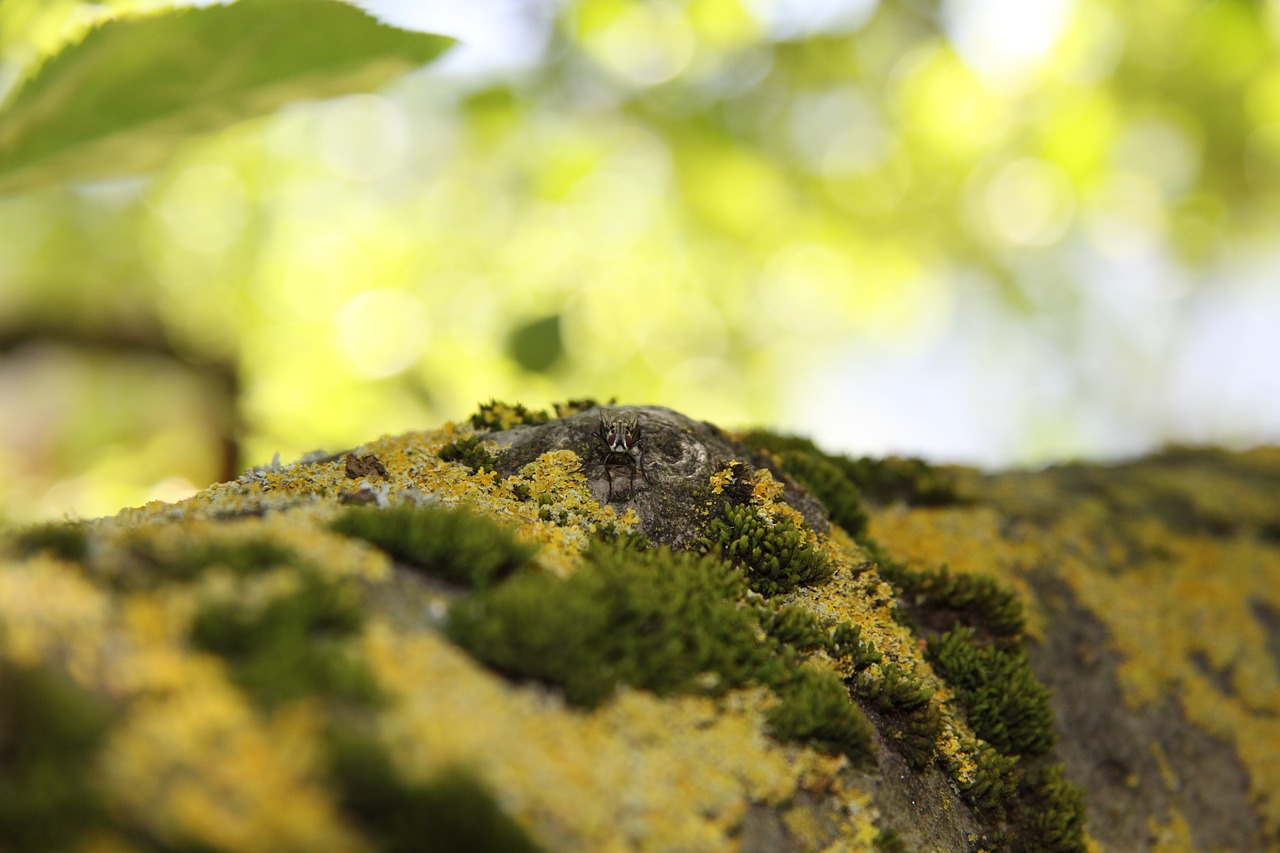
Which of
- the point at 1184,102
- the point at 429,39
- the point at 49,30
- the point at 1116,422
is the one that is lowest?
the point at 1116,422

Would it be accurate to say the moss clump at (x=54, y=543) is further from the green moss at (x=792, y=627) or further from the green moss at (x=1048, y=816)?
the green moss at (x=1048, y=816)

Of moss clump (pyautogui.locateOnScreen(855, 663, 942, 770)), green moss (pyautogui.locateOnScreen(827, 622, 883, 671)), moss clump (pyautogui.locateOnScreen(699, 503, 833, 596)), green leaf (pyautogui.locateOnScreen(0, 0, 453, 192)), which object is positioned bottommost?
moss clump (pyautogui.locateOnScreen(855, 663, 942, 770))

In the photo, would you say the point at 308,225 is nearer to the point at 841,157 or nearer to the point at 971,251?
the point at 841,157

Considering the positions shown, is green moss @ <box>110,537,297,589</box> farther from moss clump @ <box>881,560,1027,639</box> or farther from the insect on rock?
moss clump @ <box>881,560,1027,639</box>

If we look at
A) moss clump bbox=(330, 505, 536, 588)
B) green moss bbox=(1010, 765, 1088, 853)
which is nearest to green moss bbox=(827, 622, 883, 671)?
green moss bbox=(1010, 765, 1088, 853)

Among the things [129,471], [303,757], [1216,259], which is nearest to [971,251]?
[1216,259]
